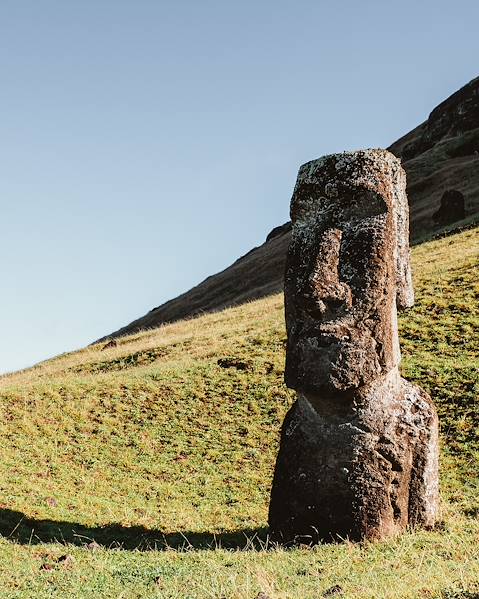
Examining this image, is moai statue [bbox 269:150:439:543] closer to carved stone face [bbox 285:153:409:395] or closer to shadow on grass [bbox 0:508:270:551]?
carved stone face [bbox 285:153:409:395]

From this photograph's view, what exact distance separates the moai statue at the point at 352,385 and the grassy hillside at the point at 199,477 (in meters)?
0.57

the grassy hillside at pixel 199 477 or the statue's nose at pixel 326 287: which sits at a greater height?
the statue's nose at pixel 326 287

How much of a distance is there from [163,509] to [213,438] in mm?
4481

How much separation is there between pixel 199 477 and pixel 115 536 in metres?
4.46

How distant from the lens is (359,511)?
9.77 m

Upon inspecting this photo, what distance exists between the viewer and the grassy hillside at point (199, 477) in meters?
7.96

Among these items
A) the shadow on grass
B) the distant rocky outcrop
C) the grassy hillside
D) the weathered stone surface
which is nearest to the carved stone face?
the grassy hillside

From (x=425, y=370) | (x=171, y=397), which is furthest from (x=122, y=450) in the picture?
(x=425, y=370)

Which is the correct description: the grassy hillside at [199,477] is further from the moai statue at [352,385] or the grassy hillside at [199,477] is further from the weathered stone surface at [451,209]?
the weathered stone surface at [451,209]

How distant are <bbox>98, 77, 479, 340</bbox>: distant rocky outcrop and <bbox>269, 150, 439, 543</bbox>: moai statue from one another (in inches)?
1477

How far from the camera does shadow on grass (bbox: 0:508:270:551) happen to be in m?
10.6

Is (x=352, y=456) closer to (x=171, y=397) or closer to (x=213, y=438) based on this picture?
Answer: (x=213, y=438)

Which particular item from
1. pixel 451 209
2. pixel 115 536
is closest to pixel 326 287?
pixel 115 536

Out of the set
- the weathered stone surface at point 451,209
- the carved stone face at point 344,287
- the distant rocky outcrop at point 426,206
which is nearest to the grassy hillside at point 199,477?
the carved stone face at point 344,287
